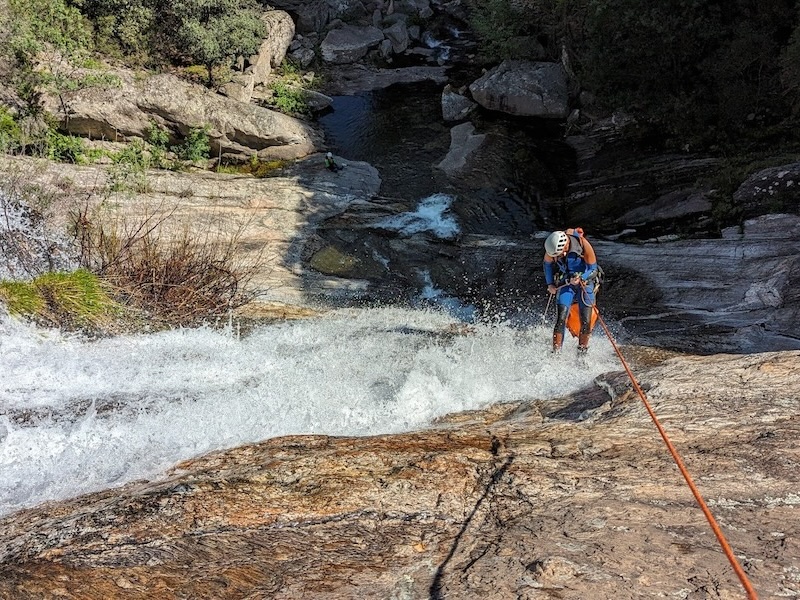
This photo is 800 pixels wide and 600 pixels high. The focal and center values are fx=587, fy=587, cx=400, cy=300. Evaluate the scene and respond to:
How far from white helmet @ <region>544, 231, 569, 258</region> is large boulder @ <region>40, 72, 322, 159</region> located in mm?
14512

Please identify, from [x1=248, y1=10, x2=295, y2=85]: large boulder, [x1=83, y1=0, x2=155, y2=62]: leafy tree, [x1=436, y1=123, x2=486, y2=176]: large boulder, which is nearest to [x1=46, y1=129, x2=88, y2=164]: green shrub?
[x1=83, y1=0, x2=155, y2=62]: leafy tree

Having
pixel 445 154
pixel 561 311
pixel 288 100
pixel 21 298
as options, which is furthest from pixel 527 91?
pixel 21 298

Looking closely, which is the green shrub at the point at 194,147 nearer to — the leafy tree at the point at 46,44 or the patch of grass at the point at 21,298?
the leafy tree at the point at 46,44

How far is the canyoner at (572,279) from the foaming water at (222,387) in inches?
21.0

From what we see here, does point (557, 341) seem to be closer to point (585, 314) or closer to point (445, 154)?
point (585, 314)

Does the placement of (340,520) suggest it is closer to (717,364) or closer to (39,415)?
(39,415)

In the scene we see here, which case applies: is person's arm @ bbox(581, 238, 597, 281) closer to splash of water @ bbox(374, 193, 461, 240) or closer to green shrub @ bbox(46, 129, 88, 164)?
splash of water @ bbox(374, 193, 461, 240)

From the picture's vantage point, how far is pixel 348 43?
103 ft

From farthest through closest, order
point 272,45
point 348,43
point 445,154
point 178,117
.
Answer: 1. point 348,43
2. point 272,45
3. point 445,154
4. point 178,117

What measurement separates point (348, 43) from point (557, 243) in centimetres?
2709

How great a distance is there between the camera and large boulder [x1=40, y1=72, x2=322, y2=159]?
17.7m

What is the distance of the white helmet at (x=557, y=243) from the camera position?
26.3 feet

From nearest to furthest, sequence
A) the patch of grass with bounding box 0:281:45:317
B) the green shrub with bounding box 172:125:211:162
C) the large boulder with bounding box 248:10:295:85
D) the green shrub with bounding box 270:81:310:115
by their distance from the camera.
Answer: the patch of grass with bounding box 0:281:45:317 → the green shrub with bounding box 172:125:211:162 → the green shrub with bounding box 270:81:310:115 → the large boulder with bounding box 248:10:295:85

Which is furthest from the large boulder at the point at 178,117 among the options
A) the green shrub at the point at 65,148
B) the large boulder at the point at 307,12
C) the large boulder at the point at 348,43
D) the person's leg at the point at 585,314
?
the person's leg at the point at 585,314
